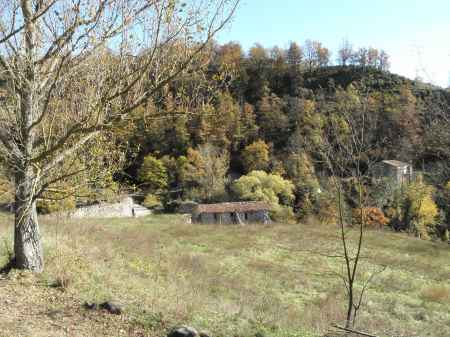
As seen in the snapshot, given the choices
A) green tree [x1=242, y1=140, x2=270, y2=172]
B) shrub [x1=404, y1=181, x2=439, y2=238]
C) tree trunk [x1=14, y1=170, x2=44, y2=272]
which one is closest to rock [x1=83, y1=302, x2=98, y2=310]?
tree trunk [x1=14, y1=170, x2=44, y2=272]

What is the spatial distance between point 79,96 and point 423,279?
15376mm

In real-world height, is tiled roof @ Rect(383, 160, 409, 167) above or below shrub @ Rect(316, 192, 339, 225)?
above

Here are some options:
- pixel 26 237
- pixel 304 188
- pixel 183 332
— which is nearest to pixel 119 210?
pixel 304 188

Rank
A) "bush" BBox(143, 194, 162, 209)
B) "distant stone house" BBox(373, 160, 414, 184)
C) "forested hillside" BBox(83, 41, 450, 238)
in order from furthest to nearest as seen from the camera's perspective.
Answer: "distant stone house" BBox(373, 160, 414, 184), "bush" BBox(143, 194, 162, 209), "forested hillside" BBox(83, 41, 450, 238)

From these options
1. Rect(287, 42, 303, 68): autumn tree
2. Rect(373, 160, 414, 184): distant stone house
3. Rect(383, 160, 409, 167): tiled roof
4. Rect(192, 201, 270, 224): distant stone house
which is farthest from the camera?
Rect(287, 42, 303, 68): autumn tree

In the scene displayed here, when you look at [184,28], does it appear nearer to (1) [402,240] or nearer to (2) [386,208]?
(1) [402,240]

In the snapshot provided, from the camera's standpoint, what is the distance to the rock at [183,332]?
5.27 meters

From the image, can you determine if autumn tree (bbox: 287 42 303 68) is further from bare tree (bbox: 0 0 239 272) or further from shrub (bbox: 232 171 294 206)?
bare tree (bbox: 0 0 239 272)

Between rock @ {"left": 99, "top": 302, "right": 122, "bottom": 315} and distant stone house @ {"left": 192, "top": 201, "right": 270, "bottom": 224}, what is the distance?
33800mm

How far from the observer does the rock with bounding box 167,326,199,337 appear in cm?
527

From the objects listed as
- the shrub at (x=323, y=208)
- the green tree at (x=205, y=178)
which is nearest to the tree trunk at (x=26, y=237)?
the shrub at (x=323, y=208)

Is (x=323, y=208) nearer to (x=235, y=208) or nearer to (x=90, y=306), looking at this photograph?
(x=235, y=208)

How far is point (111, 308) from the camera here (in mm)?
5934

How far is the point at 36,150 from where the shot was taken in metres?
6.78
